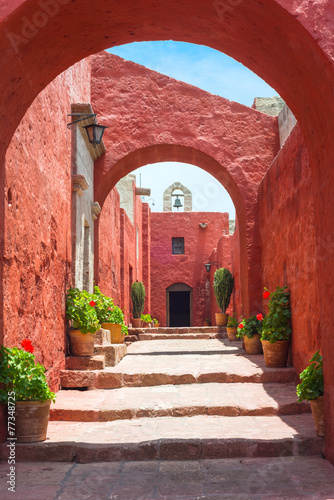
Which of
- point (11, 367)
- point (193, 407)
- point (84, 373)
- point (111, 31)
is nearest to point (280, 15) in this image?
point (111, 31)

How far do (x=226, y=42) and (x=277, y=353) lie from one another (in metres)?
3.67

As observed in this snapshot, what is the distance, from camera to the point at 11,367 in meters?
3.70

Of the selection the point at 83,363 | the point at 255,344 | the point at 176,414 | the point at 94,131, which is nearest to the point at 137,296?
the point at 255,344

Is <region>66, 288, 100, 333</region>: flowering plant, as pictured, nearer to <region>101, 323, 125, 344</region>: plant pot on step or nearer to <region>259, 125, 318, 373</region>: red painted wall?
<region>101, 323, 125, 344</region>: plant pot on step

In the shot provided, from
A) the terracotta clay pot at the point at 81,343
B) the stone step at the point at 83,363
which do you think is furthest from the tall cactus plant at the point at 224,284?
the stone step at the point at 83,363

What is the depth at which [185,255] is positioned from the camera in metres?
22.2

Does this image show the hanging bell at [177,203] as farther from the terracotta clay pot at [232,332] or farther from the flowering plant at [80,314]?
the flowering plant at [80,314]

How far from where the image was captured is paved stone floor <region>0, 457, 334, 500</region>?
2939 mm

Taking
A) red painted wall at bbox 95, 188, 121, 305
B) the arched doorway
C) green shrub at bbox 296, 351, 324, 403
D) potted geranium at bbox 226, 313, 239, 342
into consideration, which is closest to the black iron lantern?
red painted wall at bbox 95, 188, 121, 305

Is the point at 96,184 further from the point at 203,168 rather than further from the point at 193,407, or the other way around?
the point at 193,407

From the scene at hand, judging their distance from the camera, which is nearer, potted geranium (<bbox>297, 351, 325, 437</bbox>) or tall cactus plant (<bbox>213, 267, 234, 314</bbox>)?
potted geranium (<bbox>297, 351, 325, 437</bbox>)

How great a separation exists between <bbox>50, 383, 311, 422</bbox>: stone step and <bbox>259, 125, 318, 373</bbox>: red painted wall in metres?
0.61

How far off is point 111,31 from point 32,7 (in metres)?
0.91

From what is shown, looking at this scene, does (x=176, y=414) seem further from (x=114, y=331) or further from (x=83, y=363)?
(x=114, y=331)
